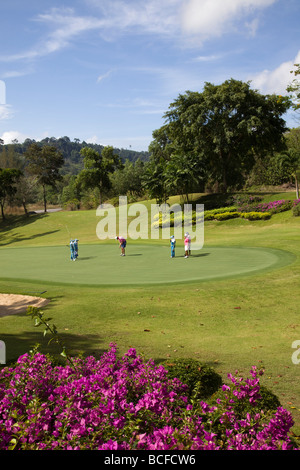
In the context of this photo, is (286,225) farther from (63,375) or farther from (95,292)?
(63,375)

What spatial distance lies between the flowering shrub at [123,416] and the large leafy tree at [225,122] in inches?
1975

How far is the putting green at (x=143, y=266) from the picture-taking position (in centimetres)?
1933

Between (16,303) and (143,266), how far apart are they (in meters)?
9.03

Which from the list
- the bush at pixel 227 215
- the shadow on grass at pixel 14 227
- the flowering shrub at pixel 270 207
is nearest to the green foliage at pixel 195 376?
the flowering shrub at pixel 270 207

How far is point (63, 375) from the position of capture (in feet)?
19.2

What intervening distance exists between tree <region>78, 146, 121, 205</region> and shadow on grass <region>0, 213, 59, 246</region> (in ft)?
38.5

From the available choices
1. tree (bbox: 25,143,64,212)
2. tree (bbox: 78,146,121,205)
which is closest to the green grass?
tree (bbox: 78,146,121,205)

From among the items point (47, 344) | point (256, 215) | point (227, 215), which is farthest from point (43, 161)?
point (47, 344)

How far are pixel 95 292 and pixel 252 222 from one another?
108ft

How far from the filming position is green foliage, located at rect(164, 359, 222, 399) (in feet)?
22.6

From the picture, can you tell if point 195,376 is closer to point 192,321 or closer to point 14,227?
point 192,321

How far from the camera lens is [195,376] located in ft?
22.9

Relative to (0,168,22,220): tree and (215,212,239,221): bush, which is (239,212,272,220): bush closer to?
(215,212,239,221): bush

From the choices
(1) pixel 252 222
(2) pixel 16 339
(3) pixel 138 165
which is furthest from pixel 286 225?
(3) pixel 138 165
